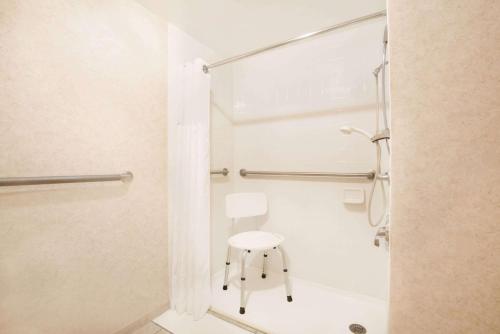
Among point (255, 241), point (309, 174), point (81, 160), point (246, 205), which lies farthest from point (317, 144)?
point (81, 160)

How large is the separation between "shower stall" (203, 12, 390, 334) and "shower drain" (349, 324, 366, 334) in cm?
3

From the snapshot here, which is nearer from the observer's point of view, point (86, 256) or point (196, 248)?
point (86, 256)

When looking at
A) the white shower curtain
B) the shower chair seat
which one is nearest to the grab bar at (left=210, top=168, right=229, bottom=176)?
the white shower curtain

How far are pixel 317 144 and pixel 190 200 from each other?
3.55ft

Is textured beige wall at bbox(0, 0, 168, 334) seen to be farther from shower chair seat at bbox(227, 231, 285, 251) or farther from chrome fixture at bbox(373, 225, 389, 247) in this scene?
chrome fixture at bbox(373, 225, 389, 247)

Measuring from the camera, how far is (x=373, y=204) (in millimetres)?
1523

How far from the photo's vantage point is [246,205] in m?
1.83

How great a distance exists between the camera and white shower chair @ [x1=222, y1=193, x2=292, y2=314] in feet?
4.93

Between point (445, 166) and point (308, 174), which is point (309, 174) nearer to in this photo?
point (308, 174)

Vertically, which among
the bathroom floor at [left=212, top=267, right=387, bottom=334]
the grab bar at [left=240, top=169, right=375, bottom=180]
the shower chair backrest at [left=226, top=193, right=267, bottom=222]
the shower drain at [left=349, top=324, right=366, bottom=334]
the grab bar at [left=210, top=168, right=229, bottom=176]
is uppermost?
the grab bar at [left=210, top=168, right=229, bottom=176]

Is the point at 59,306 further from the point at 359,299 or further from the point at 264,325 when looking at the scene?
the point at 359,299

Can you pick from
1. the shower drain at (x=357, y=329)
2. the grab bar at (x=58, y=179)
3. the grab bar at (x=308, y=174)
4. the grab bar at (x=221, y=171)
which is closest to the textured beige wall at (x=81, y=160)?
the grab bar at (x=58, y=179)

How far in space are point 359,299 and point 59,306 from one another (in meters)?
1.83

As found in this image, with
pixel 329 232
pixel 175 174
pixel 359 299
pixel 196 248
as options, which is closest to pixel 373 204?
pixel 329 232
